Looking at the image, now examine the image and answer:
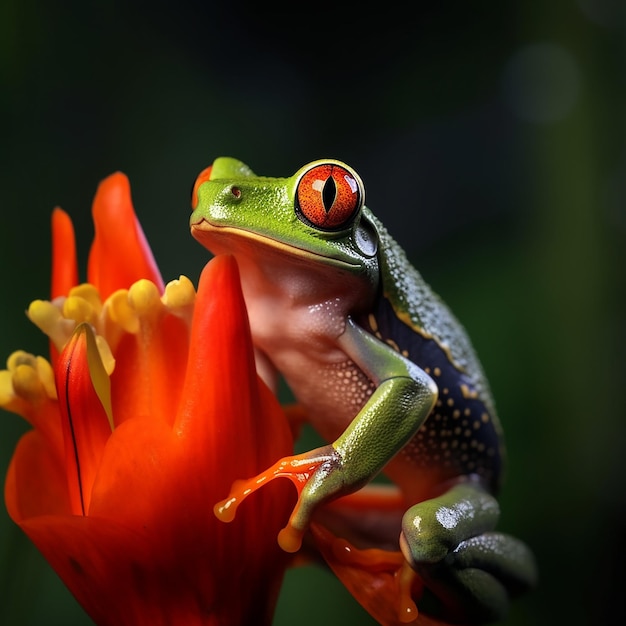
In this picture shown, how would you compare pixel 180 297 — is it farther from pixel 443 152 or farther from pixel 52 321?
pixel 443 152

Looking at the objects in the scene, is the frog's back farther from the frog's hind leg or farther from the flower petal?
the flower petal

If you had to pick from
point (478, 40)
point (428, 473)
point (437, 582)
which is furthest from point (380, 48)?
point (437, 582)

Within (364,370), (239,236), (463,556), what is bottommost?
(463,556)

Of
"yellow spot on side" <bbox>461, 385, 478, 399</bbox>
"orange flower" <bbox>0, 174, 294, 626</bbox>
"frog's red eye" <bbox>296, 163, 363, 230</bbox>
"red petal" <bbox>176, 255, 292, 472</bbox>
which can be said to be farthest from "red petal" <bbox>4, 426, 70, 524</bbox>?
"yellow spot on side" <bbox>461, 385, 478, 399</bbox>

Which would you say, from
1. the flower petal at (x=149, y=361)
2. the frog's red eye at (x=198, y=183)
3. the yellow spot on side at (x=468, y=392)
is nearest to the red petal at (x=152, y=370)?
the flower petal at (x=149, y=361)

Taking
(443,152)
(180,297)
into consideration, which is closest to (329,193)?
(180,297)
